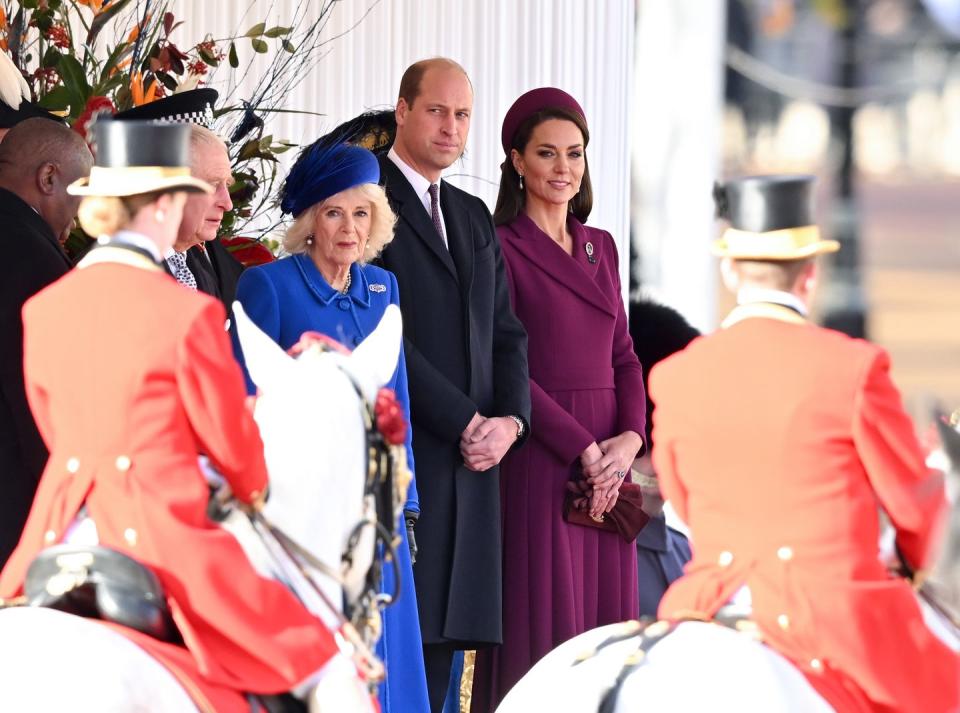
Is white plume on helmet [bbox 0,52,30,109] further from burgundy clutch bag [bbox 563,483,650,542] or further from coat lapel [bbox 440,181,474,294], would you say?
burgundy clutch bag [bbox 563,483,650,542]

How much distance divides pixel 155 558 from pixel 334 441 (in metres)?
0.33

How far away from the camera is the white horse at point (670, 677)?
2242 mm

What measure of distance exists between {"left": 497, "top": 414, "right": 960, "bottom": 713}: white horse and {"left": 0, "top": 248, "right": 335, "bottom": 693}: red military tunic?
359mm

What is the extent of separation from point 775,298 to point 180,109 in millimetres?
1582

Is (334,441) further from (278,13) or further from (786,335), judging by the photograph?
(278,13)

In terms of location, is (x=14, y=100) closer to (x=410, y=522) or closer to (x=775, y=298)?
(x=410, y=522)

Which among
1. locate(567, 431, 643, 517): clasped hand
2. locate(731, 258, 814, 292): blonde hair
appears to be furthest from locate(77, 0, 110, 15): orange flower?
locate(731, 258, 814, 292): blonde hair

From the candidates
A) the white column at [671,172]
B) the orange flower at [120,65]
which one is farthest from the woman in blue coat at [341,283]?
the white column at [671,172]

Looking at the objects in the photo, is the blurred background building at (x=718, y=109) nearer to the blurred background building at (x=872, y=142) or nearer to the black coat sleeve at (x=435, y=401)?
the blurred background building at (x=872, y=142)

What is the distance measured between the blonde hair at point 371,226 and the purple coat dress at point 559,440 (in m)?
0.66

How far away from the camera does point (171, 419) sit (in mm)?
2328

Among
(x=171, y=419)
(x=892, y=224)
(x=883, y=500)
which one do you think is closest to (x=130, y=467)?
(x=171, y=419)

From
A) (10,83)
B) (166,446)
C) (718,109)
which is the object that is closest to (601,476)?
(10,83)

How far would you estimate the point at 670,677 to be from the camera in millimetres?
2271
